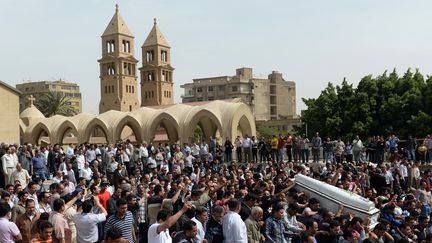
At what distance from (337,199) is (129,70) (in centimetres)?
7299

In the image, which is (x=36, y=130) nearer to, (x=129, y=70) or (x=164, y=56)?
(x=129, y=70)

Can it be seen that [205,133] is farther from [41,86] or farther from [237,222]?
[41,86]

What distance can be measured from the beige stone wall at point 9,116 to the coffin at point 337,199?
686 inches

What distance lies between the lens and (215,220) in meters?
7.92

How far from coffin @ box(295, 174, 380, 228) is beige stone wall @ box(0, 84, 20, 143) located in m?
17.4

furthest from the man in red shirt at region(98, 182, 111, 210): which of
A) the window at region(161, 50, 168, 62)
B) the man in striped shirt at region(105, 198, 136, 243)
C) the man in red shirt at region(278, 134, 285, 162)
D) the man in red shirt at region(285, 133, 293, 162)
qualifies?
the window at region(161, 50, 168, 62)

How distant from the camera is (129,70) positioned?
82438mm

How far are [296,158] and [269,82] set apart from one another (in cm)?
7564

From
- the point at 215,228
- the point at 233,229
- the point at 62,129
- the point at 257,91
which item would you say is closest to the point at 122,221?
the point at 215,228

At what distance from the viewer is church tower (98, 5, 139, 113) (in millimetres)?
77750

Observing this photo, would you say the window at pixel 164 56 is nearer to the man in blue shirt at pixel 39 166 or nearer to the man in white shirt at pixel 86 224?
the man in blue shirt at pixel 39 166

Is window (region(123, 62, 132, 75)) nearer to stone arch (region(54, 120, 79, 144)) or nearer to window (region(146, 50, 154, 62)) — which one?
window (region(146, 50, 154, 62))

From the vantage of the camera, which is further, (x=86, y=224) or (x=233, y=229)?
(x=86, y=224)

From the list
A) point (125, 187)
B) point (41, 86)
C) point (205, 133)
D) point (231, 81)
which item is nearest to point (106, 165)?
point (125, 187)
